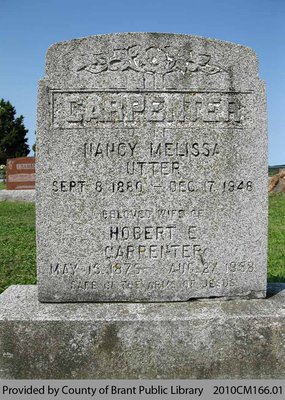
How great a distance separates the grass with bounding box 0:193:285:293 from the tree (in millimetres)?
36333

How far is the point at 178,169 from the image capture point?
3.34 meters

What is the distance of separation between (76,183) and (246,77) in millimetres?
1416

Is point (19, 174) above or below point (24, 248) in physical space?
above

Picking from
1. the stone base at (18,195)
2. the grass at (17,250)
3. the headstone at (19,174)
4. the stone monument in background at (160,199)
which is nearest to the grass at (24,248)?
the grass at (17,250)

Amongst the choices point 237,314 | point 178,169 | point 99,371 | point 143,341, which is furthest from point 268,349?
point 178,169

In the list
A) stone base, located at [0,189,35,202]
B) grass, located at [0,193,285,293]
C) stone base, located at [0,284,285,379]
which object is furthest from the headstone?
stone base, located at [0,284,285,379]

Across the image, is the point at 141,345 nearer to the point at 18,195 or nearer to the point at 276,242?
the point at 276,242

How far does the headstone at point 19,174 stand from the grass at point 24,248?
18.2 ft

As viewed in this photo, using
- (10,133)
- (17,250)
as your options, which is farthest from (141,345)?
(10,133)

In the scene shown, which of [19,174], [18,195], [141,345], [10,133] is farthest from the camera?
[10,133]

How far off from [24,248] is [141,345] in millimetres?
4739

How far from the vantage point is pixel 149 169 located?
3.33 metres

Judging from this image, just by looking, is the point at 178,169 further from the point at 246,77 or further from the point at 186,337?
the point at 186,337

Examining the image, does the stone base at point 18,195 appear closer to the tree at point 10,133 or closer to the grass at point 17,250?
the grass at point 17,250
